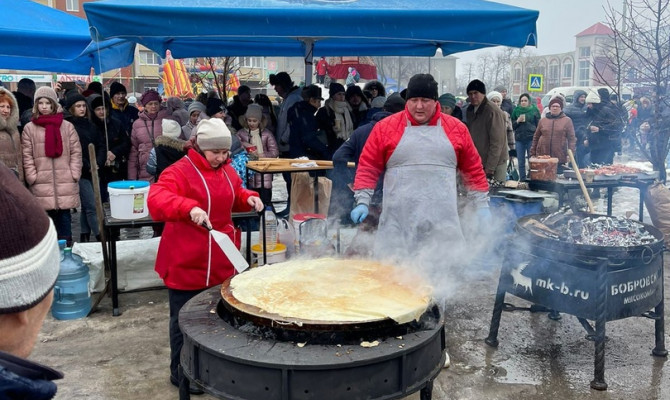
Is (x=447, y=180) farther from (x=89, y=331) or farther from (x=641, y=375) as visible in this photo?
(x=89, y=331)

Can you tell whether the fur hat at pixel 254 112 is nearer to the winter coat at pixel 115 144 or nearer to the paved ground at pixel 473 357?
the winter coat at pixel 115 144

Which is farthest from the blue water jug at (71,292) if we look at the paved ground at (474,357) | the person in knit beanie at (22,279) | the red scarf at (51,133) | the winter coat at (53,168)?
the person in knit beanie at (22,279)

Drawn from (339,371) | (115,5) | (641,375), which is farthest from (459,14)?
(339,371)

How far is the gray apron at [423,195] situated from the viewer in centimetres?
401

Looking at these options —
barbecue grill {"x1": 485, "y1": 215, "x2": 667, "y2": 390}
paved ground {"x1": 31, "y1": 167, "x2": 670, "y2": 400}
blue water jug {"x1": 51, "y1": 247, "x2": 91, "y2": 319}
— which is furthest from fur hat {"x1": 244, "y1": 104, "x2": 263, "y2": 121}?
barbecue grill {"x1": 485, "y1": 215, "x2": 667, "y2": 390}

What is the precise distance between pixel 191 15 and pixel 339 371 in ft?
12.9

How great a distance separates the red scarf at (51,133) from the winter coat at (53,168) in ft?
0.17

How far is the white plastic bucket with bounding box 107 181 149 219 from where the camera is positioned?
204 inches

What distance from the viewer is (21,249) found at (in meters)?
0.95

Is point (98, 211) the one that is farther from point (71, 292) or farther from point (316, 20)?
point (316, 20)

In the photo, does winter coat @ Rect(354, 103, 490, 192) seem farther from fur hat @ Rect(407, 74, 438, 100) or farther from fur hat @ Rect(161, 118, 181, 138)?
fur hat @ Rect(161, 118, 181, 138)

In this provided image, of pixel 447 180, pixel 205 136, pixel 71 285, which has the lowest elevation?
pixel 71 285

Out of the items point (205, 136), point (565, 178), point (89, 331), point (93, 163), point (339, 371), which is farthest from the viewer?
point (565, 178)

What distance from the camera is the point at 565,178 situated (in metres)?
7.84
